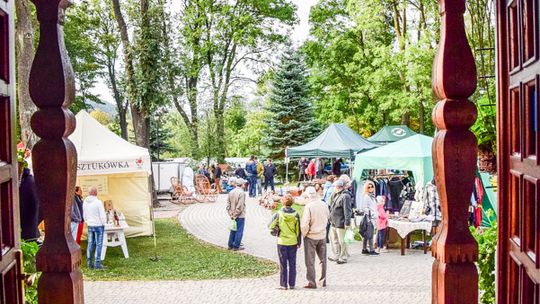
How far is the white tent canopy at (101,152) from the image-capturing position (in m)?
11.9

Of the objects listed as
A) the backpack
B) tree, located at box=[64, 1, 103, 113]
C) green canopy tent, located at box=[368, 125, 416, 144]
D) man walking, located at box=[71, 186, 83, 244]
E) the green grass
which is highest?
tree, located at box=[64, 1, 103, 113]

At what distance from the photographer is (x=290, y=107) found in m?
37.1

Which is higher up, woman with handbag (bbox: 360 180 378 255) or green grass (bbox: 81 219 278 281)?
woman with handbag (bbox: 360 180 378 255)

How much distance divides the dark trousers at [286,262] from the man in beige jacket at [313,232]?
263 millimetres

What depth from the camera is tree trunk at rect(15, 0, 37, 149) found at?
1141 cm

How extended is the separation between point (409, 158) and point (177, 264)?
6093mm

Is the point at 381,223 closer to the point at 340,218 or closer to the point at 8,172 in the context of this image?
the point at 340,218

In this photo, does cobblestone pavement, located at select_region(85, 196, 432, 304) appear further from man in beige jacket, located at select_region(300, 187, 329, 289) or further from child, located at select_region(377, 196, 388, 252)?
child, located at select_region(377, 196, 388, 252)

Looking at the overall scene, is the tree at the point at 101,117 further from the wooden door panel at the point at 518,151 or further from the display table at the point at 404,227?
the wooden door panel at the point at 518,151

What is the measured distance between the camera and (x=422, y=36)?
23.8 metres

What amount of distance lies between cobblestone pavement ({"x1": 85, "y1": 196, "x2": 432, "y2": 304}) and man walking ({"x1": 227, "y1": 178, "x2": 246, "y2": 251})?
3.31ft

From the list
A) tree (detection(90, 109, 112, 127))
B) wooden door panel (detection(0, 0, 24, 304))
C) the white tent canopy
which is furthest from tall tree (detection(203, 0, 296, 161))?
wooden door panel (detection(0, 0, 24, 304))

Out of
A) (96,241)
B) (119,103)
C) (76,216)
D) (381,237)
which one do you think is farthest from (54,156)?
(119,103)

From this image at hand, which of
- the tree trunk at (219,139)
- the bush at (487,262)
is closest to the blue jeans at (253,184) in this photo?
the tree trunk at (219,139)
